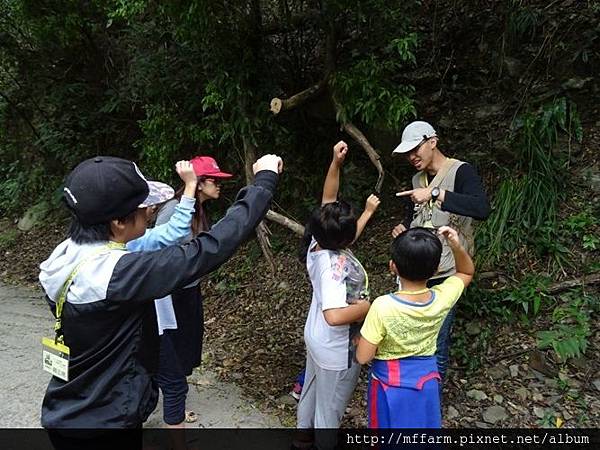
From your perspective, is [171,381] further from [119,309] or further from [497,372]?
[497,372]

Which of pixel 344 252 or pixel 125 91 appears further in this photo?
pixel 125 91

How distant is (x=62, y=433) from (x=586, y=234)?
3995 millimetres

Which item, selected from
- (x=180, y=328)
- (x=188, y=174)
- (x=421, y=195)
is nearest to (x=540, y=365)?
(x=421, y=195)

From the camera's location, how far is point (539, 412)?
320 cm

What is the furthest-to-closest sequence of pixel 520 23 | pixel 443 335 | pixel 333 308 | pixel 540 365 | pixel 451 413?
pixel 520 23
pixel 540 365
pixel 451 413
pixel 443 335
pixel 333 308

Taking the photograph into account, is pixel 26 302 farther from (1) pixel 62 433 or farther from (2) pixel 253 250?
(1) pixel 62 433

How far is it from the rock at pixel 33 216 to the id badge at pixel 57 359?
23.7 ft

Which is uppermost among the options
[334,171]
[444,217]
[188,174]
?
[188,174]

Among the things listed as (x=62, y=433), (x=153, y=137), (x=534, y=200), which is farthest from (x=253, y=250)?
(x=62, y=433)

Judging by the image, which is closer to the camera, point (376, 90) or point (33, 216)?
point (376, 90)

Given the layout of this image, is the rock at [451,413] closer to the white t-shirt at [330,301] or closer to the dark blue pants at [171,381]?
the white t-shirt at [330,301]

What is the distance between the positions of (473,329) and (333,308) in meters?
2.00

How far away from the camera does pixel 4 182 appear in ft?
29.2

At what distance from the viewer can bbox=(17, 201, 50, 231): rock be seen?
8172 millimetres
